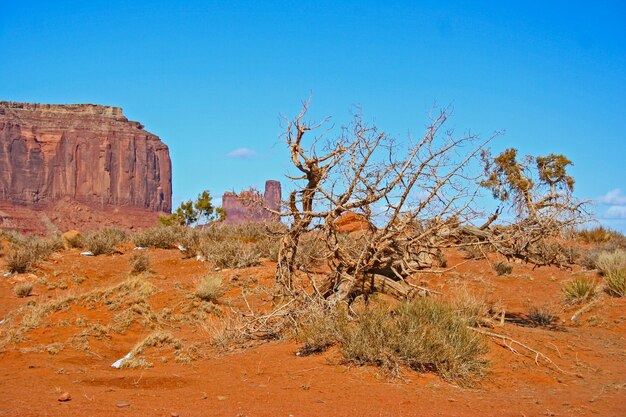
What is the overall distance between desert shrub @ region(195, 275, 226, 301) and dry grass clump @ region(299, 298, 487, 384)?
6098 mm

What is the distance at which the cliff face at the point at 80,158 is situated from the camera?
10056 centimetres

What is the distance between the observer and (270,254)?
63.9 feet

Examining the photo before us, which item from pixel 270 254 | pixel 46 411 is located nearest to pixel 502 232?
pixel 46 411

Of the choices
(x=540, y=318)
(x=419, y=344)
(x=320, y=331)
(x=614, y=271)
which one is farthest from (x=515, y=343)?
(x=614, y=271)

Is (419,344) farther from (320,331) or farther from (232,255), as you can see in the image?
(232,255)

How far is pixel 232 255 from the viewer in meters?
19.2

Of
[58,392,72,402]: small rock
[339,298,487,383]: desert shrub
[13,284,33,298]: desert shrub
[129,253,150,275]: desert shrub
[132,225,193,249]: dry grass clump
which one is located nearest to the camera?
[58,392,72,402]: small rock

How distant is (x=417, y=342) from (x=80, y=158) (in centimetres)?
10782

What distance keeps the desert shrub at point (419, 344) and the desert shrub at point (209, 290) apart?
6.33 meters

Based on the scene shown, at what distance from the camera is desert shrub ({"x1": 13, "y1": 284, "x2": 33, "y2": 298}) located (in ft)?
51.0

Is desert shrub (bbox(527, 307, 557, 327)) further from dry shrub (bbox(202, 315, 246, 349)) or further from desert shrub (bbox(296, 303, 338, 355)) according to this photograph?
dry shrub (bbox(202, 315, 246, 349))

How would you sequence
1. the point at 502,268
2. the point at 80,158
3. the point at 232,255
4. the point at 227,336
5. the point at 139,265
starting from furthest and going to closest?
the point at 80,158 → the point at 232,255 → the point at 502,268 → the point at 139,265 → the point at 227,336

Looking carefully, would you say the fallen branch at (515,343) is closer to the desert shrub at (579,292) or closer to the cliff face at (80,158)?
the desert shrub at (579,292)

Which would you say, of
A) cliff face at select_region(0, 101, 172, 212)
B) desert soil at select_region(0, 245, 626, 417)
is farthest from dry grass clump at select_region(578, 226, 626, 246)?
cliff face at select_region(0, 101, 172, 212)
